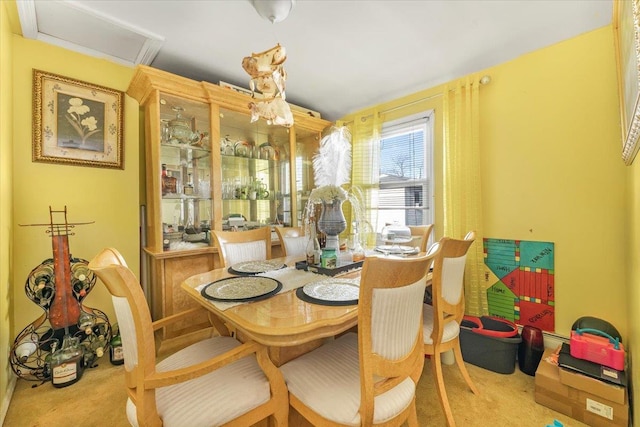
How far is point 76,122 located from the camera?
206cm

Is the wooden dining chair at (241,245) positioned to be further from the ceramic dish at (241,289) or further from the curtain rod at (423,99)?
the curtain rod at (423,99)

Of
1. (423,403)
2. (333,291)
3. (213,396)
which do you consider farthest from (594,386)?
(213,396)

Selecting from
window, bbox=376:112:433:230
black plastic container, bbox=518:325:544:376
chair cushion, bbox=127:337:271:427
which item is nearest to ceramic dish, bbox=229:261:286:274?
chair cushion, bbox=127:337:271:427

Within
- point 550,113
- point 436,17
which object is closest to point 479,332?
point 550,113

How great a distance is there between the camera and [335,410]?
92 cm

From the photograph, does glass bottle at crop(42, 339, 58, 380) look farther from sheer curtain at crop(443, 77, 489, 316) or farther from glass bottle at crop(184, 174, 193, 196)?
sheer curtain at crop(443, 77, 489, 316)

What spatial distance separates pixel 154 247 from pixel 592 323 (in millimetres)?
3332

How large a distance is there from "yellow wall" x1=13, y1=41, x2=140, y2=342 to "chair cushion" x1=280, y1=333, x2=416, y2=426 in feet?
6.60

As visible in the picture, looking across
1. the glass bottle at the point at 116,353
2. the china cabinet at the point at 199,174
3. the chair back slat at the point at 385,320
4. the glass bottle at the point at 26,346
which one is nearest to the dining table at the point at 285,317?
the chair back slat at the point at 385,320

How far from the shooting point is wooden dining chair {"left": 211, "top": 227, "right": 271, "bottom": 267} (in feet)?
6.35

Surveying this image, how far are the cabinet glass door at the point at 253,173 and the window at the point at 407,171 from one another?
1161 millimetres

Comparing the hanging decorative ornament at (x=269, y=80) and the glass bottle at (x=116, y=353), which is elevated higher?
the hanging decorative ornament at (x=269, y=80)

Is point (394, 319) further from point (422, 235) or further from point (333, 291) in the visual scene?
point (422, 235)

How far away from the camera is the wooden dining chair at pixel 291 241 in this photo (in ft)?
7.77
